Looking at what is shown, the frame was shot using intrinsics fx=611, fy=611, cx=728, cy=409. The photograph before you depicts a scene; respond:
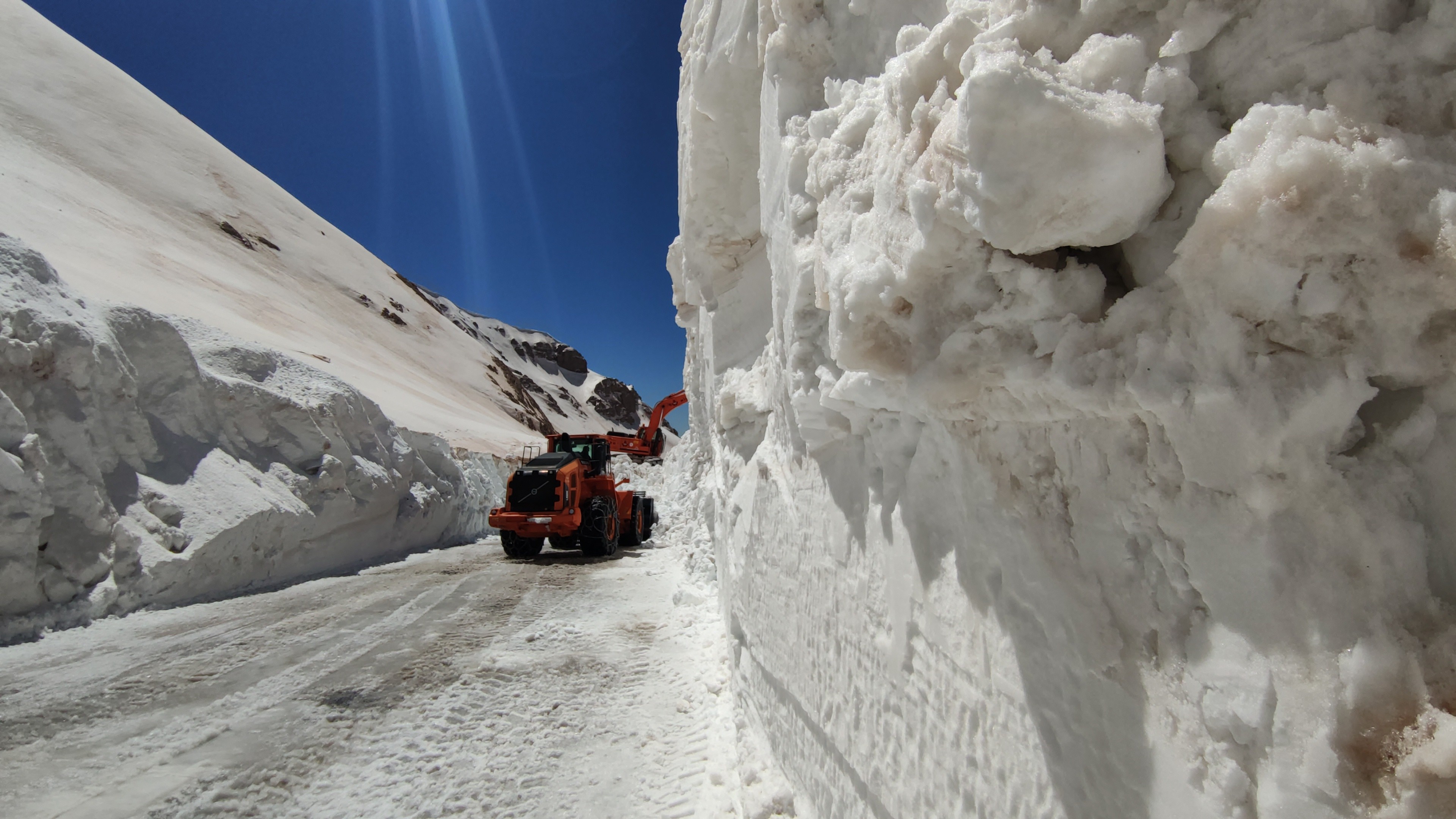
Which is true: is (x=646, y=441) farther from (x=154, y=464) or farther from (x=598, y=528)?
(x=154, y=464)

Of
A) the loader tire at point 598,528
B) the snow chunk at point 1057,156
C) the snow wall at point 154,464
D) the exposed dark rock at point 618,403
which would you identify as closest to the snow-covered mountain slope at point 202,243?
the snow wall at point 154,464

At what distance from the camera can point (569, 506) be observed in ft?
30.0

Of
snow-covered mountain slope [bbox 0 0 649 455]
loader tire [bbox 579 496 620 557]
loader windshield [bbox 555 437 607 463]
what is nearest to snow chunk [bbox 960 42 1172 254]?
loader tire [bbox 579 496 620 557]

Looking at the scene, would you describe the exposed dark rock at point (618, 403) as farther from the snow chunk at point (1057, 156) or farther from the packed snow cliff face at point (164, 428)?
the snow chunk at point (1057, 156)

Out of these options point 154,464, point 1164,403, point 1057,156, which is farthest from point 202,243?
point 1164,403

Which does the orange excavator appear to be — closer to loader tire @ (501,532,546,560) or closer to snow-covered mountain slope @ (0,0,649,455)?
loader tire @ (501,532,546,560)

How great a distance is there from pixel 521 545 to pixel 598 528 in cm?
124

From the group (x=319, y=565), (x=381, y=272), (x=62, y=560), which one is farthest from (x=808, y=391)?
(x=381, y=272)

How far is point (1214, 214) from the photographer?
0.95m

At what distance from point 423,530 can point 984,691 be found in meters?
11.3

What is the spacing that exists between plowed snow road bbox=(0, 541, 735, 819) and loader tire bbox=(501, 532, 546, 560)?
12.5 feet

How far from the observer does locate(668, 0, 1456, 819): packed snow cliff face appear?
85cm

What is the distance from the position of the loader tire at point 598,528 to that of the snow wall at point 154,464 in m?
3.17

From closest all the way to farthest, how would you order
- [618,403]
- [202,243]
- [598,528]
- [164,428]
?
[164,428], [598,528], [202,243], [618,403]
